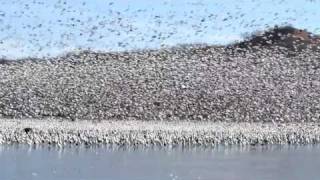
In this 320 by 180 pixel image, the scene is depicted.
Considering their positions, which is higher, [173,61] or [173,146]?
[173,61]

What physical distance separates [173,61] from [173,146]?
87.8 ft

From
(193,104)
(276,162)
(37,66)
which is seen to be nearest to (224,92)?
(193,104)

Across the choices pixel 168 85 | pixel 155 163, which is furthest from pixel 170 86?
pixel 155 163

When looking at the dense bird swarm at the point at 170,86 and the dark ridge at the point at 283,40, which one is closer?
the dense bird swarm at the point at 170,86

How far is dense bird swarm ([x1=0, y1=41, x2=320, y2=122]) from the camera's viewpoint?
33562mm

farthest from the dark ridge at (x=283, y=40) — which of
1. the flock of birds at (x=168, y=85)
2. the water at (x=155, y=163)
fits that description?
the water at (x=155, y=163)

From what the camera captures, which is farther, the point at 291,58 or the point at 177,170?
the point at 291,58

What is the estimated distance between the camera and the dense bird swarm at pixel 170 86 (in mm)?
33562

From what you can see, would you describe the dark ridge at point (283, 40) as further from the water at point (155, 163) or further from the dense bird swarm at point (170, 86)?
the water at point (155, 163)

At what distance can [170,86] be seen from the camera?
39.0 m

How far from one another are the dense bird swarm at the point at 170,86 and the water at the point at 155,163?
616 inches

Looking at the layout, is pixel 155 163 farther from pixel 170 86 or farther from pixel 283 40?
pixel 283 40

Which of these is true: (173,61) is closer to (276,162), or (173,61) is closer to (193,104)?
(193,104)

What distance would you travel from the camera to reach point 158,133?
21.4 m
